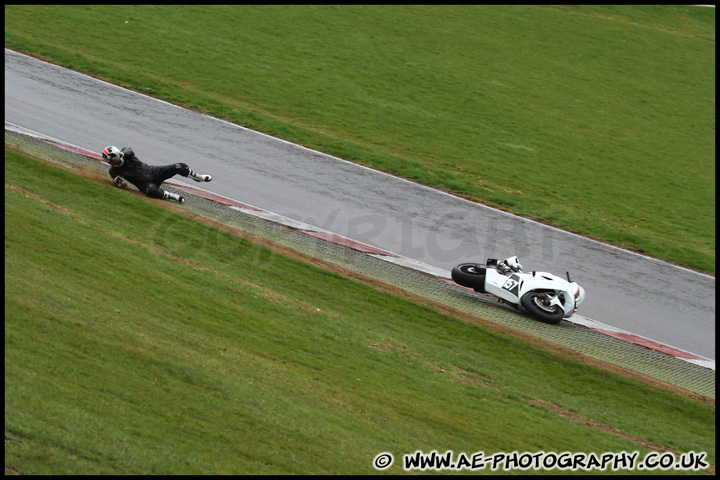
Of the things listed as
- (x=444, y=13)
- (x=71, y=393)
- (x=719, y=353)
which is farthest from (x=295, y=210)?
(x=444, y=13)

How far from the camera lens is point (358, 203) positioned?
20.5 meters

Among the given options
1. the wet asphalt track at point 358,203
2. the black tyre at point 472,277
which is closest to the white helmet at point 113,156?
the wet asphalt track at point 358,203

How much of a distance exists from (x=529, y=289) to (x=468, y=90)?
809 inches

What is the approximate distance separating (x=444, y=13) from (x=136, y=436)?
39769 millimetres

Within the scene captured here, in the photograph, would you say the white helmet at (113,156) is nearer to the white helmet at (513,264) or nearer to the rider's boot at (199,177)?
the rider's boot at (199,177)

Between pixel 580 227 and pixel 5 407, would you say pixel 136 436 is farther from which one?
pixel 580 227

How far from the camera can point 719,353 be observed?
603 inches

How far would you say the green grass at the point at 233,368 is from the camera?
7.20 m

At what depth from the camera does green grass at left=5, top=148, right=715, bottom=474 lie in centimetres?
720
